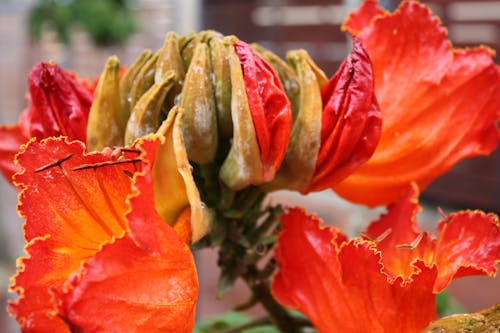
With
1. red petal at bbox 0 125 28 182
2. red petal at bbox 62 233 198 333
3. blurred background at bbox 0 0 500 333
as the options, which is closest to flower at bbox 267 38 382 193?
red petal at bbox 62 233 198 333

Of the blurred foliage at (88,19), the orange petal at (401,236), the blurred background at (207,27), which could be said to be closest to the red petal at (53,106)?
the orange petal at (401,236)

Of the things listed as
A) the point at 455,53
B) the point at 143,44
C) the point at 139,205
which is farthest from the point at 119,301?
the point at 143,44

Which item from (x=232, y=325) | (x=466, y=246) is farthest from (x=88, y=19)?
(x=466, y=246)

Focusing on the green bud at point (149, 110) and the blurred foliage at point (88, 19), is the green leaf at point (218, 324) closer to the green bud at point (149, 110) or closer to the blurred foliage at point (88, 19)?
the green bud at point (149, 110)

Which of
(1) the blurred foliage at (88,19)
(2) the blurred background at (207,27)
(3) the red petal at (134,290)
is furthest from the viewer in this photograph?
(1) the blurred foliage at (88,19)

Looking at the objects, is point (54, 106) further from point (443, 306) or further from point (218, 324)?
point (443, 306)

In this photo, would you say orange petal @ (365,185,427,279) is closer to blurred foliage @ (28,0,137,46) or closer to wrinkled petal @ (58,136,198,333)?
wrinkled petal @ (58,136,198,333)

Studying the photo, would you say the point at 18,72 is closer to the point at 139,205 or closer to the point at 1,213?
the point at 1,213
